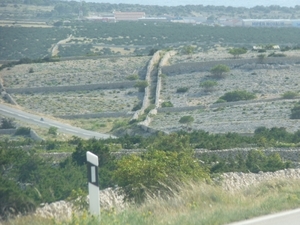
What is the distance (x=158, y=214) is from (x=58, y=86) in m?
55.8

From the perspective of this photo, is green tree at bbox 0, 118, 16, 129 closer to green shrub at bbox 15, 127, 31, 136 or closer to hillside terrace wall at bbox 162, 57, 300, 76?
green shrub at bbox 15, 127, 31, 136

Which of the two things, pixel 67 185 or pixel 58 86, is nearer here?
pixel 67 185

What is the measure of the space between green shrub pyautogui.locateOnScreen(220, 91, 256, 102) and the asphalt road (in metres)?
44.5

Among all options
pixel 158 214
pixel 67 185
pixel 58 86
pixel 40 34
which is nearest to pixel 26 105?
pixel 58 86

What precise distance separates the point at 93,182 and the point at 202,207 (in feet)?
5.44

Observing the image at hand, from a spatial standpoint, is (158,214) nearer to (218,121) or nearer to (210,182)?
(210,182)

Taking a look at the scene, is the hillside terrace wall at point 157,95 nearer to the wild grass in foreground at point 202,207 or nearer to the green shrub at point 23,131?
the green shrub at point 23,131

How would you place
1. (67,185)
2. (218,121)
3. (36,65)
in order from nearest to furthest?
(67,185)
(218,121)
(36,65)

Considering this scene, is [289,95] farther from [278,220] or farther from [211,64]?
[278,220]

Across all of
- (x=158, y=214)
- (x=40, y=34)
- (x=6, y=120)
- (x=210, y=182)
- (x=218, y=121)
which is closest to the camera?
(x=158, y=214)

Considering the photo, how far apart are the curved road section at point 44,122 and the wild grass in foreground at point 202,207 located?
111 ft

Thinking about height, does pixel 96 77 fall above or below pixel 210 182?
below

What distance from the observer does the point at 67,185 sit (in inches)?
588

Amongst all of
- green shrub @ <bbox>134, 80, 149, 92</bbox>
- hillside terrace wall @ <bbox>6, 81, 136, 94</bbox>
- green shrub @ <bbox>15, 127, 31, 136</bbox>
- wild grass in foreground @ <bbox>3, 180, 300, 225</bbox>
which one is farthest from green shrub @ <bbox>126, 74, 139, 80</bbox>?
wild grass in foreground @ <bbox>3, 180, 300, 225</bbox>
